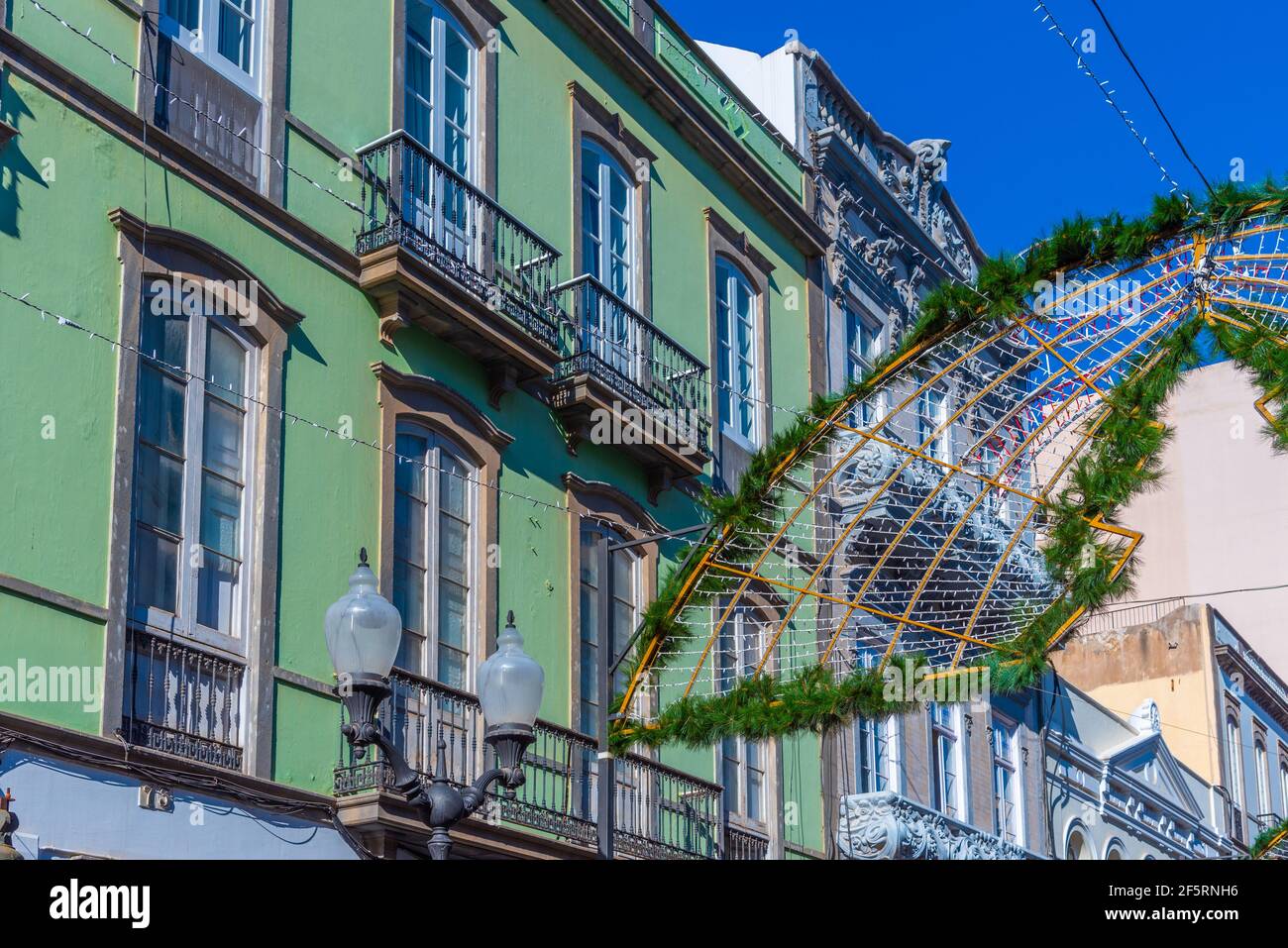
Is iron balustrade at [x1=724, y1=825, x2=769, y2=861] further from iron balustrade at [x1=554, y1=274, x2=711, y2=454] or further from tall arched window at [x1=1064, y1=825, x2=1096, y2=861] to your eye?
tall arched window at [x1=1064, y1=825, x2=1096, y2=861]

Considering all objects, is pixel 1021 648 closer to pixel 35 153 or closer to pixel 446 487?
pixel 446 487

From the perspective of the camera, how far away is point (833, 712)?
484 inches

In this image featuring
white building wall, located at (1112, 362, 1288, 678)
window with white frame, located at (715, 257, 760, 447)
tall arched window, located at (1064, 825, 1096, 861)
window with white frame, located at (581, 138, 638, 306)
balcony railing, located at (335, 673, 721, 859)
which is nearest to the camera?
balcony railing, located at (335, 673, 721, 859)

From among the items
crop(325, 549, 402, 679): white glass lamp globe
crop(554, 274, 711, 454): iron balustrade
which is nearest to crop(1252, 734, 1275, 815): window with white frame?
crop(554, 274, 711, 454): iron balustrade

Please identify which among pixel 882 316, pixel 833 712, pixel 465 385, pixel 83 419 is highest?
pixel 882 316

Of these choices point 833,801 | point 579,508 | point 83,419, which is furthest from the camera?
point 833,801

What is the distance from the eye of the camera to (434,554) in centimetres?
1530

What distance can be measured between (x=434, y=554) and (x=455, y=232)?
2510 millimetres

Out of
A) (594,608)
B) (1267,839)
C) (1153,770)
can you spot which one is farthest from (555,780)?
(1153,770)

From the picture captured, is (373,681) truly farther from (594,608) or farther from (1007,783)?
(1007,783)

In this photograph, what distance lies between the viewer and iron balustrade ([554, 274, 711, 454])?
679 inches

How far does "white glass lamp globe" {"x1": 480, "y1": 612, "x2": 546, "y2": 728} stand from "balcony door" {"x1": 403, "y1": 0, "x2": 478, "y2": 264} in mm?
5466
